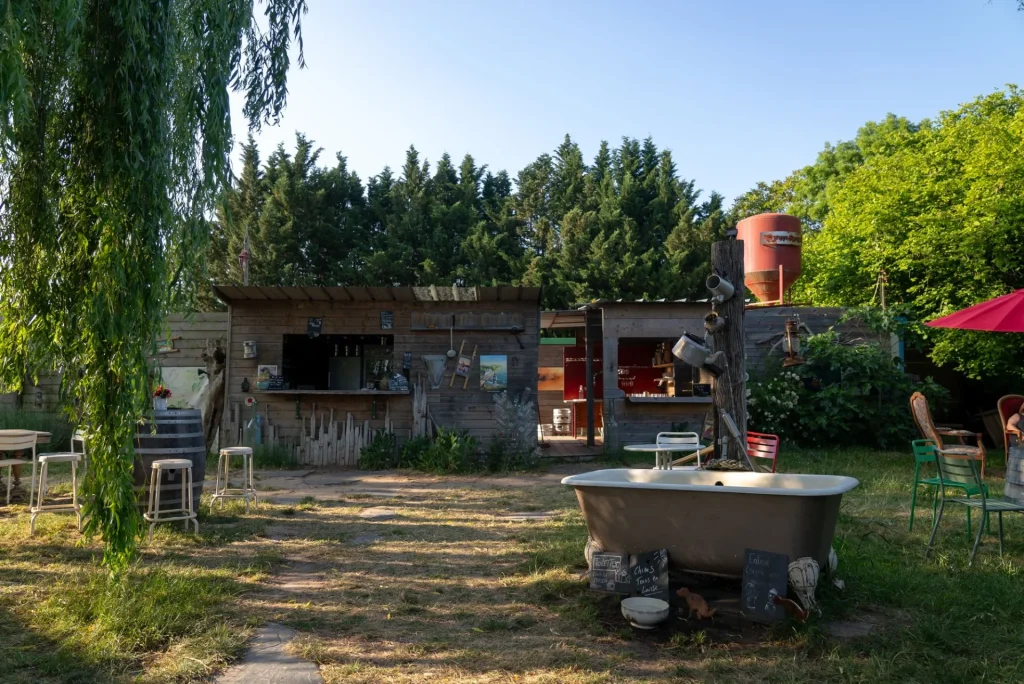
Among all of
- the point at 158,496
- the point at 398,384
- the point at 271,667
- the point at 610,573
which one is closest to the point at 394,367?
the point at 398,384

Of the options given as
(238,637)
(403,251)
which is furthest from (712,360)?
(403,251)

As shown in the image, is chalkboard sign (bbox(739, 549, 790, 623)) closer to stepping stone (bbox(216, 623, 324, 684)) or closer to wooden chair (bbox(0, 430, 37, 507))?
stepping stone (bbox(216, 623, 324, 684))

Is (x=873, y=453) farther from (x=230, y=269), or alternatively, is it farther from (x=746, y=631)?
(x=230, y=269)

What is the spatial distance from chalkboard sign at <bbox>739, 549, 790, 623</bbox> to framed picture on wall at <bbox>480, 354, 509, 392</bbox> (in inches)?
251

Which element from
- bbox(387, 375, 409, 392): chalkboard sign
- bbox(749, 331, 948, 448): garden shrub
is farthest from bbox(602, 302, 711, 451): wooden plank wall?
bbox(387, 375, 409, 392): chalkboard sign

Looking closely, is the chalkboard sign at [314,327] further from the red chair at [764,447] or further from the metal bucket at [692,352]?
the metal bucket at [692,352]

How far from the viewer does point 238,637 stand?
10.8ft

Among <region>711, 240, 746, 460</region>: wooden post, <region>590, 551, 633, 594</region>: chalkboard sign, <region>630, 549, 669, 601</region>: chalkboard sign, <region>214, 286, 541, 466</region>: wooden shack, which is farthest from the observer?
<region>214, 286, 541, 466</region>: wooden shack

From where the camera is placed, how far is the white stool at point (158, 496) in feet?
16.9

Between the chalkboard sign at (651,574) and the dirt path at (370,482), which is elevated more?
the chalkboard sign at (651,574)

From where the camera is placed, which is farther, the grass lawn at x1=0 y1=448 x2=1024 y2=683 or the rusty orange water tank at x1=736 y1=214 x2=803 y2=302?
the rusty orange water tank at x1=736 y1=214 x2=803 y2=302

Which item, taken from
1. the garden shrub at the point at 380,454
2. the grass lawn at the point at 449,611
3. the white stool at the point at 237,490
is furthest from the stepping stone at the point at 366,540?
the garden shrub at the point at 380,454

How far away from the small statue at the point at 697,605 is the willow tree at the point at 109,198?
9.51 feet

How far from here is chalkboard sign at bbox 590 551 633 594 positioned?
3793 mm
